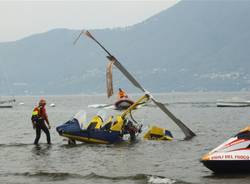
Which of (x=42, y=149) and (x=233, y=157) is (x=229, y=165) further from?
(x=42, y=149)

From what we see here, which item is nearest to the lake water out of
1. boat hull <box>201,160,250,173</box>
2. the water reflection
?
the water reflection

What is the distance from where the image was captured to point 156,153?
2562cm

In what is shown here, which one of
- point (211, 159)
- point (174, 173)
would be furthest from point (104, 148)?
point (211, 159)

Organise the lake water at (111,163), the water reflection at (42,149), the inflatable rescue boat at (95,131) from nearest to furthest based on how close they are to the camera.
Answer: the lake water at (111,163) → the water reflection at (42,149) → the inflatable rescue boat at (95,131)

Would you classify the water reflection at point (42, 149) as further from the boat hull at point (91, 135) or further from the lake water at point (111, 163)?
the boat hull at point (91, 135)

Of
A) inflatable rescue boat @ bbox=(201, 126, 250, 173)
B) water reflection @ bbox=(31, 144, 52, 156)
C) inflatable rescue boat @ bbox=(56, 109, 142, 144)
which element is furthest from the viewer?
inflatable rescue boat @ bbox=(56, 109, 142, 144)

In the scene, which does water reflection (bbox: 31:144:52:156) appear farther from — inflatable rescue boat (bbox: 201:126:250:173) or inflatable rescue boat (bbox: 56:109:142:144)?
inflatable rescue boat (bbox: 201:126:250:173)

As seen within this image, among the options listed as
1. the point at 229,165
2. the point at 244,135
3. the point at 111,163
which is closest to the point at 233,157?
the point at 229,165

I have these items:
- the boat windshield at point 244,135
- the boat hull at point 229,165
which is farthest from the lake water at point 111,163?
the boat windshield at point 244,135

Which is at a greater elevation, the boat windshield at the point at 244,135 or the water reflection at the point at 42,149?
the boat windshield at the point at 244,135

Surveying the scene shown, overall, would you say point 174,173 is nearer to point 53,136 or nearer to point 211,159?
point 211,159

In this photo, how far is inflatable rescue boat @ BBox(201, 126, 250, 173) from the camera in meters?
18.1

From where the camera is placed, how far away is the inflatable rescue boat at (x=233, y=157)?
1809cm

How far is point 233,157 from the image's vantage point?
59.4 ft
